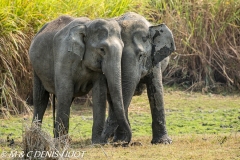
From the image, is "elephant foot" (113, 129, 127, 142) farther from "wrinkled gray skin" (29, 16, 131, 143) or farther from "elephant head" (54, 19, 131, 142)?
"elephant head" (54, 19, 131, 142)

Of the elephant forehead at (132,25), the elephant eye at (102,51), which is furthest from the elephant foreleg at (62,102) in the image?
the elephant forehead at (132,25)

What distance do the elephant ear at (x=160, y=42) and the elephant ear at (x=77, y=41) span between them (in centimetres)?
105

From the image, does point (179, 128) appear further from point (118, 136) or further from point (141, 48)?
point (141, 48)

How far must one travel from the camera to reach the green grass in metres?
9.86

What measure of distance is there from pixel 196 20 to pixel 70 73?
25.1 ft

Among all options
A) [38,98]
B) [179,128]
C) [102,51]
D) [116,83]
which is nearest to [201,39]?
[179,128]

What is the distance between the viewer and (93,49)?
10.6 meters

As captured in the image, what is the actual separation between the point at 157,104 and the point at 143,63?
0.74 meters

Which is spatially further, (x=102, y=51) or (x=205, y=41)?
(x=205, y=41)

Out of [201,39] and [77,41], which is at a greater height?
[77,41]

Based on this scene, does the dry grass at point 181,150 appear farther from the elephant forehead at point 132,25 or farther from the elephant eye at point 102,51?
the elephant forehead at point 132,25

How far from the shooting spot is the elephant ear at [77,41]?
1059 cm

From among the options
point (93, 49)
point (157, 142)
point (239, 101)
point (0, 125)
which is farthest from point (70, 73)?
point (239, 101)

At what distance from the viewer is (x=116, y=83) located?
10094mm
